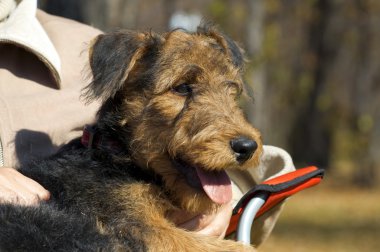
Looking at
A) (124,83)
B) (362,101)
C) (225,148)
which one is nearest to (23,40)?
(124,83)

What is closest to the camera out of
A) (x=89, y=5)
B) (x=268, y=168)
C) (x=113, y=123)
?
(x=113, y=123)

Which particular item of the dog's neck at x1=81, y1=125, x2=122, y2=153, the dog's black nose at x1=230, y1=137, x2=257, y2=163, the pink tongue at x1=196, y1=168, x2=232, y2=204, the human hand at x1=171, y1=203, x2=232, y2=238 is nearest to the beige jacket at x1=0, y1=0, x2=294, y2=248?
the dog's neck at x1=81, y1=125, x2=122, y2=153

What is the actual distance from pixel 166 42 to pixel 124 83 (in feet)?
1.28

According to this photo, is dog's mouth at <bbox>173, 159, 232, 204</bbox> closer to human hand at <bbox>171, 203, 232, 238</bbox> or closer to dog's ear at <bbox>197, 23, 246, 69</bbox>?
human hand at <bbox>171, 203, 232, 238</bbox>

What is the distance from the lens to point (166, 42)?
4.80 metres

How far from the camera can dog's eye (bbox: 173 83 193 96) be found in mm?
4647

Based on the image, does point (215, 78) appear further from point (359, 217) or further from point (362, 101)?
point (362, 101)

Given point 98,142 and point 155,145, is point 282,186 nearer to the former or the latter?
point 155,145

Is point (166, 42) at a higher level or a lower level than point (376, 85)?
higher

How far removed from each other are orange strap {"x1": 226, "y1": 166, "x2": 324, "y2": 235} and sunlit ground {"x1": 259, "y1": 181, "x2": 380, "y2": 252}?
5337 millimetres

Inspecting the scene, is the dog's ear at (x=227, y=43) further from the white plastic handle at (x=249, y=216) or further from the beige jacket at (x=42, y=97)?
the white plastic handle at (x=249, y=216)

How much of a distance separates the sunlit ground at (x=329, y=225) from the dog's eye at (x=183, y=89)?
5.78m

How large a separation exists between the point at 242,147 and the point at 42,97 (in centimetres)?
158

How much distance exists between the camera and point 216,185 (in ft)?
14.8
